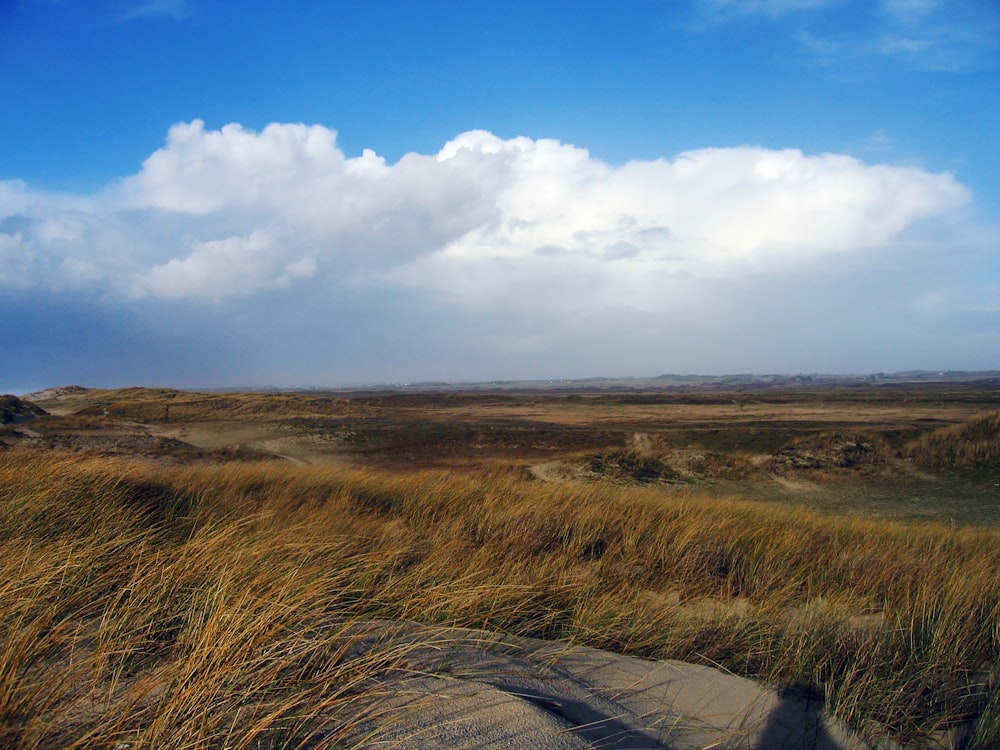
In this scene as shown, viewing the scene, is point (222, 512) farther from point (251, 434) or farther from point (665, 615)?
point (251, 434)

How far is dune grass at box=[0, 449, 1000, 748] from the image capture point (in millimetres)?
1879

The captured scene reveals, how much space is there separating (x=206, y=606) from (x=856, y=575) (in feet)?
17.7

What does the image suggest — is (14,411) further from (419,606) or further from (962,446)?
(962,446)

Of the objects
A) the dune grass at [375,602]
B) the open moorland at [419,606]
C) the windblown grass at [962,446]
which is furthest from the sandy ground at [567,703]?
the windblown grass at [962,446]

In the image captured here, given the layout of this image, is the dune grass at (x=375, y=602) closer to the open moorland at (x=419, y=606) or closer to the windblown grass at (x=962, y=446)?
the open moorland at (x=419, y=606)

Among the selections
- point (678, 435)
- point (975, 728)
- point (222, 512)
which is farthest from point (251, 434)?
point (975, 728)

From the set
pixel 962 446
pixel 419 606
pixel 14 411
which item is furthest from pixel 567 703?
pixel 14 411

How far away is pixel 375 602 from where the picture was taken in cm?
322

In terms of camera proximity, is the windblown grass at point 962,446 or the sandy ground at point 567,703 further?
the windblown grass at point 962,446

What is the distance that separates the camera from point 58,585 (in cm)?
275

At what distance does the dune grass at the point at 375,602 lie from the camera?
6.16 feet

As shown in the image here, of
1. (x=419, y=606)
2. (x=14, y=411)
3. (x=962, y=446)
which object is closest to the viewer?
(x=419, y=606)

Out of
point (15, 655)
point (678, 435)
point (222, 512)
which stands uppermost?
point (15, 655)

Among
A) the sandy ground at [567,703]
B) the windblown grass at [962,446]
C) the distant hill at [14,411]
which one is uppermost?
the distant hill at [14,411]
